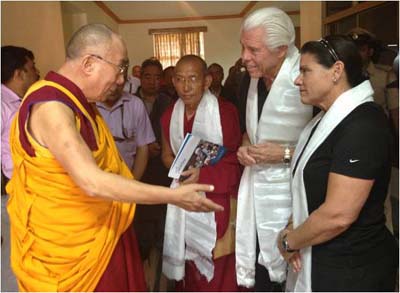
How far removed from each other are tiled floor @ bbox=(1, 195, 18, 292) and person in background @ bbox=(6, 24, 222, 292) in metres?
0.90

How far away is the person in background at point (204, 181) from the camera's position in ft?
5.38

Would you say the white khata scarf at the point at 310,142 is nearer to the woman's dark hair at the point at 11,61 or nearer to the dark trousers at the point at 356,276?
the dark trousers at the point at 356,276

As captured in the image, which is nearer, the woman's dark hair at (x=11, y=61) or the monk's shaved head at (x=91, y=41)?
the monk's shaved head at (x=91, y=41)

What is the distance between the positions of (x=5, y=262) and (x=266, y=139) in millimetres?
1638

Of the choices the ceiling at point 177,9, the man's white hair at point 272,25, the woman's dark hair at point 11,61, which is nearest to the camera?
the man's white hair at point 272,25

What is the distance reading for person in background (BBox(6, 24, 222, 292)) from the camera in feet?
3.14

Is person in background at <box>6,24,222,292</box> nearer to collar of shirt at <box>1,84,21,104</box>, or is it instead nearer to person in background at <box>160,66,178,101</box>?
collar of shirt at <box>1,84,21,104</box>

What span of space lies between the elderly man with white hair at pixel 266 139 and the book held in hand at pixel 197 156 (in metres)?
0.14

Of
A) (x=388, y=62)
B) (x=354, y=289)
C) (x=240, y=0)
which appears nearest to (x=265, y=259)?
(x=354, y=289)

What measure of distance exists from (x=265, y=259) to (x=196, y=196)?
0.64 m

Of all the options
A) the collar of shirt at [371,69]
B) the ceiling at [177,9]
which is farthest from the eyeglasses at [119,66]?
the ceiling at [177,9]

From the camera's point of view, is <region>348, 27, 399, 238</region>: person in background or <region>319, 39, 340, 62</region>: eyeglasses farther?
<region>348, 27, 399, 238</region>: person in background

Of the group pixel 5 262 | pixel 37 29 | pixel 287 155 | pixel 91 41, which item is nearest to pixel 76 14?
pixel 37 29

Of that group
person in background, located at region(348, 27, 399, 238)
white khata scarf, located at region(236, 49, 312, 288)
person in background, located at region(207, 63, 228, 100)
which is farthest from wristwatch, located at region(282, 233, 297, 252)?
person in background, located at region(207, 63, 228, 100)
